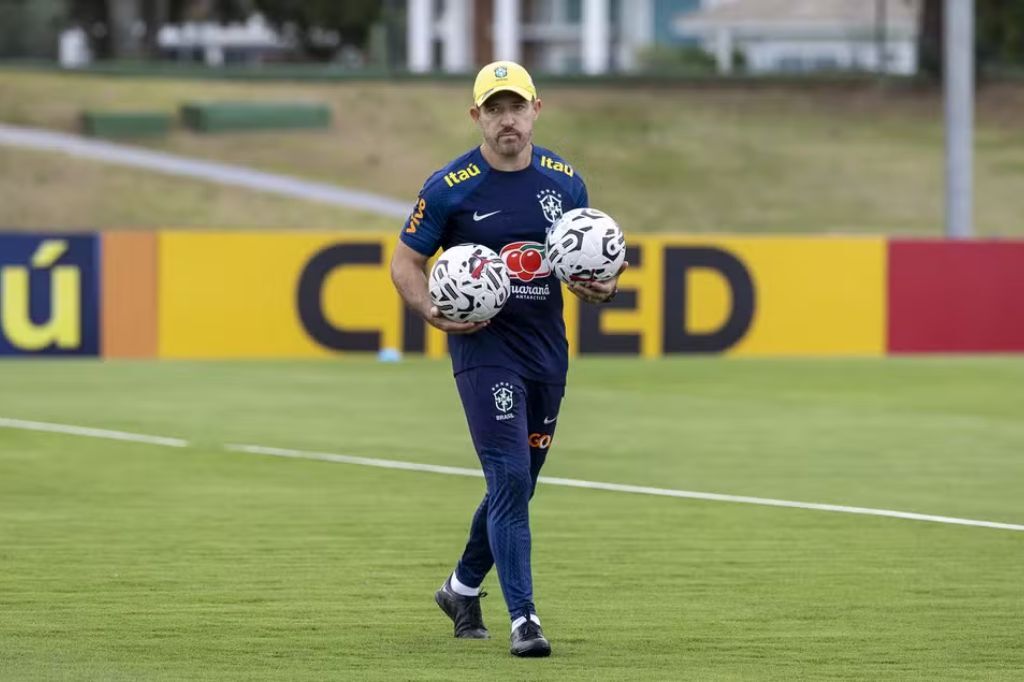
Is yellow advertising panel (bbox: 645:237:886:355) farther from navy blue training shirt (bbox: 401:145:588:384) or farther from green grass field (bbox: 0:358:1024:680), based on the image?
navy blue training shirt (bbox: 401:145:588:384)

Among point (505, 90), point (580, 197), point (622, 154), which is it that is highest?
point (622, 154)

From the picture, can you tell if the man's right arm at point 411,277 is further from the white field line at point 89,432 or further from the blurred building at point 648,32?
the blurred building at point 648,32

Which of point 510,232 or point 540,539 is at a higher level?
point 510,232

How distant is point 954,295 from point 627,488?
11.7 metres

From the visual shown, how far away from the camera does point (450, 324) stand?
848 centimetres

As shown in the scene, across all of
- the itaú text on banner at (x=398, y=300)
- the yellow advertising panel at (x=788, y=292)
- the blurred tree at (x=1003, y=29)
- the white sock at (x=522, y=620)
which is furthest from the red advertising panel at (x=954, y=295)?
the blurred tree at (x=1003, y=29)

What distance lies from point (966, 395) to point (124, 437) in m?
7.90

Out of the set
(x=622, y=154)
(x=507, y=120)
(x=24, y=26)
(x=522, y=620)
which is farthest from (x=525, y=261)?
(x=24, y=26)

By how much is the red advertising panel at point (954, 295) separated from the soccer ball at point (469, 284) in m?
16.8

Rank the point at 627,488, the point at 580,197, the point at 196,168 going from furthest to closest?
the point at 196,168
the point at 627,488
the point at 580,197

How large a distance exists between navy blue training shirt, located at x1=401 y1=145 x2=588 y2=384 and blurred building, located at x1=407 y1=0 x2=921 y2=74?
222ft

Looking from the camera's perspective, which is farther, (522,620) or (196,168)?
(196,168)

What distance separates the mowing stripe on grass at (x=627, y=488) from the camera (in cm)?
1256

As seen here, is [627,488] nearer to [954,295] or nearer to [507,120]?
[507,120]
